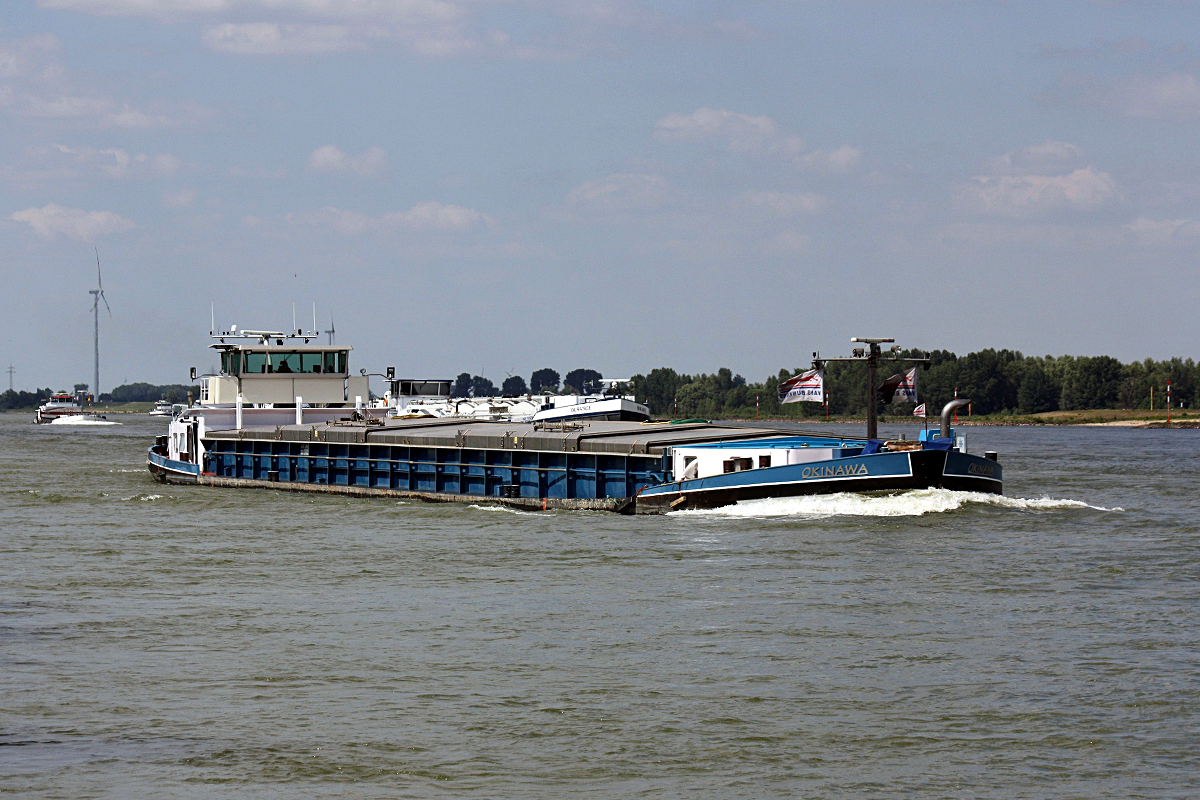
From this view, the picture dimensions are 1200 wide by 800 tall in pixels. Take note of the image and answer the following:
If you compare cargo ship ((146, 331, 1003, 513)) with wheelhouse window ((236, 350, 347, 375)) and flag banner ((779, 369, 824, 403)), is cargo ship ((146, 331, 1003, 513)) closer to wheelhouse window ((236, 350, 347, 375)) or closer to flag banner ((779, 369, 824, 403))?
wheelhouse window ((236, 350, 347, 375))

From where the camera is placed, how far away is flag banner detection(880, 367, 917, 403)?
120 ft

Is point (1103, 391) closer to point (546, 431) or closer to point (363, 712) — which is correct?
point (546, 431)

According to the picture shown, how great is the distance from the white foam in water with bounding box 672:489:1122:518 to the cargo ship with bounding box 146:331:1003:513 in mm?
228

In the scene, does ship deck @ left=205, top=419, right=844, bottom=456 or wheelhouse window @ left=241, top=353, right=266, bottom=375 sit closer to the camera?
ship deck @ left=205, top=419, right=844, bottom=456

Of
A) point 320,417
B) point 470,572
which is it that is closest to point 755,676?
point 470,572

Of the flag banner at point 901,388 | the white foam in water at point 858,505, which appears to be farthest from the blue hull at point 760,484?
the flag banner at point 901,388

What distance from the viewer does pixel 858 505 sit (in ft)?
125

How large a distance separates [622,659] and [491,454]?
2904 centimetres

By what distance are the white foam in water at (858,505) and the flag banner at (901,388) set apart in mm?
2829

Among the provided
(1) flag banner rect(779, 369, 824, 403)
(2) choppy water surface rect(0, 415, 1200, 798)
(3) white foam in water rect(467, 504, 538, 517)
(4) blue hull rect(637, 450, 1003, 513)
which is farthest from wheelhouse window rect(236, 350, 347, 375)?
(1) flag banner rect(779, 369, 824, 403)

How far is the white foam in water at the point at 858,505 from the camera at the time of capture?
124 ft

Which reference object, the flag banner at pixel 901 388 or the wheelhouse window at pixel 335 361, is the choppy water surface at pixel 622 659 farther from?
the wheelhouse window at pixel 335 361

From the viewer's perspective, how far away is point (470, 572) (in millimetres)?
30141

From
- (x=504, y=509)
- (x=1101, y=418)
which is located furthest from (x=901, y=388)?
(x=1101, y=418)
